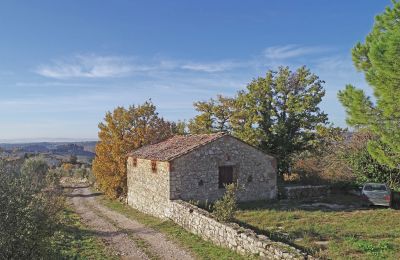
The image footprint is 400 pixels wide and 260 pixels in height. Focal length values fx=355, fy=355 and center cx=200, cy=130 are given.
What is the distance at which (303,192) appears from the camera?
23078mm

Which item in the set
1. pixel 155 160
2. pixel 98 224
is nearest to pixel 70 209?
pixel 98 224

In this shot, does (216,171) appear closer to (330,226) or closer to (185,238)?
(185,238)

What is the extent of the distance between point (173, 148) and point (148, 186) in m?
2.71

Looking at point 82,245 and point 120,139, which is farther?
point 120,139

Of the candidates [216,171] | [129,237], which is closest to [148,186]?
[216,171]

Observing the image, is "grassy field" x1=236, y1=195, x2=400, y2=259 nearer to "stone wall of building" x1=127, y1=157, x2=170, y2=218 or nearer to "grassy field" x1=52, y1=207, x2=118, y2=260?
"stone wall of building" x1=127, y1=157, x2=170, y2=218

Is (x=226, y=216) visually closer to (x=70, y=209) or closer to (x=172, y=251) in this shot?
(x=172, y=251)

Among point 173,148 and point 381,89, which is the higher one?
point 381,89

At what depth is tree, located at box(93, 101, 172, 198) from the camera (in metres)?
26.7

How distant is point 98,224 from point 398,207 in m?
16.3

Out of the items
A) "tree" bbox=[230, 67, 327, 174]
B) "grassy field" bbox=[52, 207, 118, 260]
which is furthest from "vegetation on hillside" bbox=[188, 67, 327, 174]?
"grassy field" bbox=[52, 207, 118, 260]

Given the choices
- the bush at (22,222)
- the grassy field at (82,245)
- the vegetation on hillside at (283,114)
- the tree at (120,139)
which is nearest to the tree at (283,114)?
the vegetation on hillside at (283,114)

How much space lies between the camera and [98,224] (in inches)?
733

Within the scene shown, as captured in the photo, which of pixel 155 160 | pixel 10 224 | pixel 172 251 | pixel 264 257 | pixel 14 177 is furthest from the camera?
pixel 155 160
